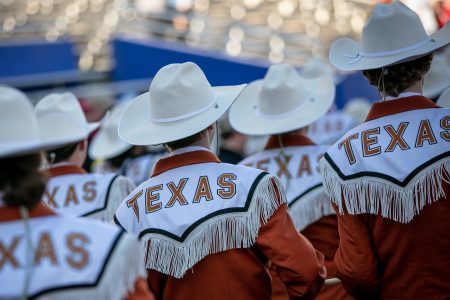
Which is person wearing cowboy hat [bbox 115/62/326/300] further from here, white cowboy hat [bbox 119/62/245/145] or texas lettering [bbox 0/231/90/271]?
texas lettering [bbox 0/231/90/271]

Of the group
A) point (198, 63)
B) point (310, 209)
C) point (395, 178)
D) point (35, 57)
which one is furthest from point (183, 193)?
point (35, 57)

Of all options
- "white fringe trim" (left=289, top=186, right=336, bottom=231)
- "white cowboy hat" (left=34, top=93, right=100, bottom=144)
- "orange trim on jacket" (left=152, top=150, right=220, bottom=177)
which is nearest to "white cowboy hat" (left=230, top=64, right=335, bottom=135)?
"white fringe trim" (left=289, top=186, right=336, bottom=231)

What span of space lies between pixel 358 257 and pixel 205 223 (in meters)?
0.71

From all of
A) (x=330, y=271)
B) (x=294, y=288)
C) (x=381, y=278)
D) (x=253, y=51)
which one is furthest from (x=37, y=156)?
(x=253, y=51)

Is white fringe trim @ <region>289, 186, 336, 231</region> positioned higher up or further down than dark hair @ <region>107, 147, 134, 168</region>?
higher up


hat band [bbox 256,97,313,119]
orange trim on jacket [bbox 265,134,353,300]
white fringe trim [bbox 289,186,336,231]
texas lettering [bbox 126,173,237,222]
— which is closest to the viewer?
texas lettering [bbox 126,173,237,222]

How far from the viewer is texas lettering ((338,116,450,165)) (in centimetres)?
360

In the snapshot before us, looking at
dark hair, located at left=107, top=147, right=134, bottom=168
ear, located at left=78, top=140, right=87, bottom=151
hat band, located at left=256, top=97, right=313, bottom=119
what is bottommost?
dark hair, located at left=107, top=147, right=134, bottom=168

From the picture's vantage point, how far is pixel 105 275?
9.05 ft

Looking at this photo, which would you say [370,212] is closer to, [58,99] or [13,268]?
[13,268]

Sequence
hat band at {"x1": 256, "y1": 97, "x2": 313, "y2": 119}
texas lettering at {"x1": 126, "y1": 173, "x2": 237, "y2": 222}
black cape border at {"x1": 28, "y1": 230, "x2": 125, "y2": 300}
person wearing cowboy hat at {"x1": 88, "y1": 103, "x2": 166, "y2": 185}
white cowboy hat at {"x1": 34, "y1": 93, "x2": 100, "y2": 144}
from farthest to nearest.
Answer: person wearing cowboy hat at {"x1": 88, "y1": 103, "x2": 166, "y2": 185}, hat band at {"x1": 256, "y1": 97, "x2": 313, "y2": 119}, white cowboy hat at {"x1": 34, "y1": 93, "x2": 100, "y2": 144}, texas lettering at {"x1": 126, "y1": 173, "x2": 237, "y2": 222}, black cape border at {"x1": 28, "y1": 230, "x2": 125, "y2": 300}

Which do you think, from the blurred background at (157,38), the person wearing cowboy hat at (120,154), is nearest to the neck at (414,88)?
the person wearing cowboy hat at (120,154)

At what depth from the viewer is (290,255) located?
11.9 feet

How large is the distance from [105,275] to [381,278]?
1519 millimetres
